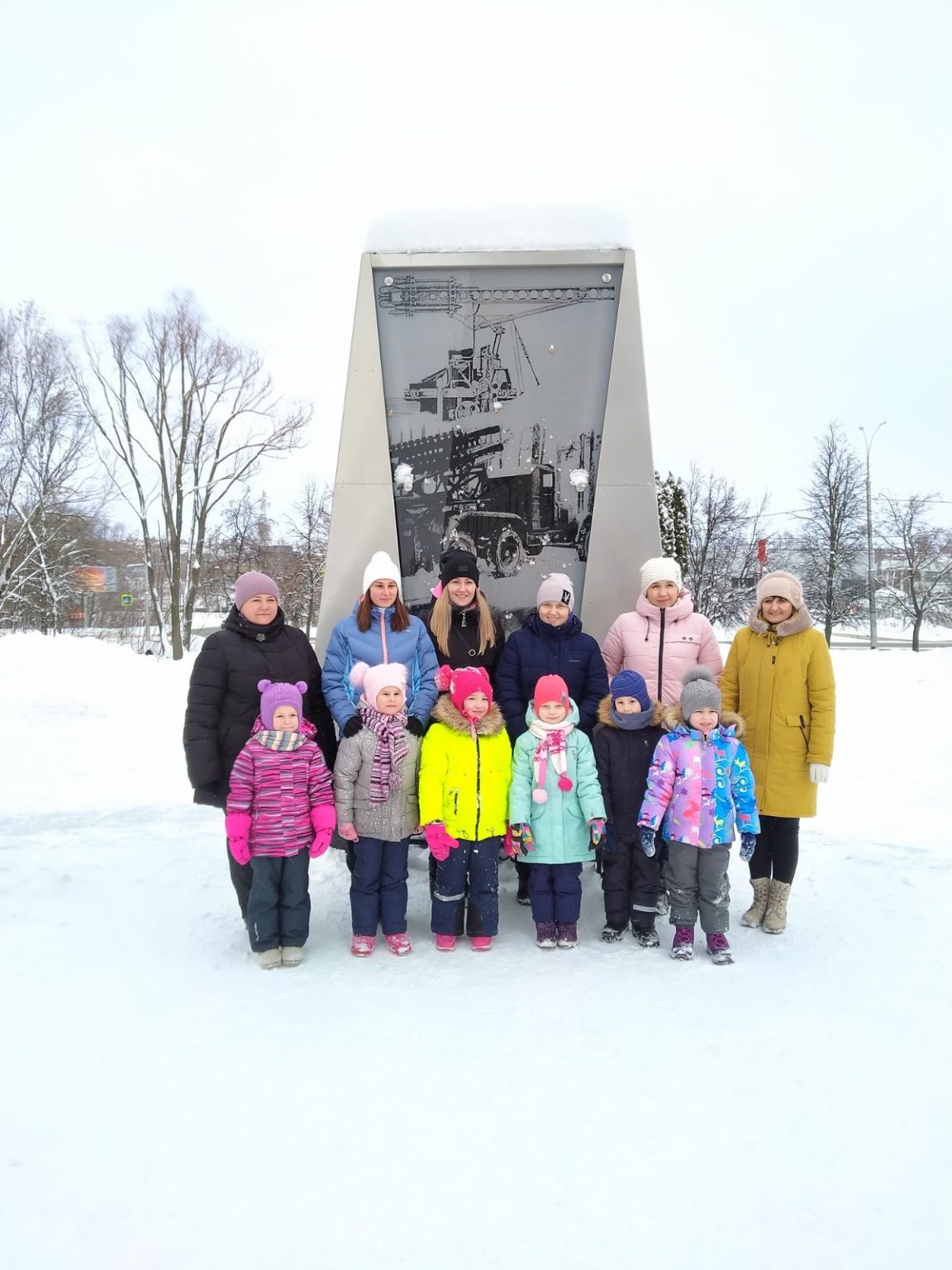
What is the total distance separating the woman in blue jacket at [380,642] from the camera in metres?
4.37

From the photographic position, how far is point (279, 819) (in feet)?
12.6

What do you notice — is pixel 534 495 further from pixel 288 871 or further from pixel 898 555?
pixel 898 555

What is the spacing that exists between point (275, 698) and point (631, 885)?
1.91 m

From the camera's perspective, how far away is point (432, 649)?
4457 millimetres

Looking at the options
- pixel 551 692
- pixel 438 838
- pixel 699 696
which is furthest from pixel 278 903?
pixel 699 696

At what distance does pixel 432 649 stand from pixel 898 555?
104 feet

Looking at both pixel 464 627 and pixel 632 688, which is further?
pixel 464 627

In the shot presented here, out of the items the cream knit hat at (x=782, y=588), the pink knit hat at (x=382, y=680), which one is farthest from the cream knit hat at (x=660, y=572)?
the pink knit hat at (x=382, y=680)

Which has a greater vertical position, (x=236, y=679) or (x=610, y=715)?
→ (x=236, y=679)

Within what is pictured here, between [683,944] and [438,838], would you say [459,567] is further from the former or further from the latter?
[683,944]

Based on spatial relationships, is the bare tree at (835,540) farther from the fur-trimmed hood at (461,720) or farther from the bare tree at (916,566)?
the fur-trimmed hood at (461,720)

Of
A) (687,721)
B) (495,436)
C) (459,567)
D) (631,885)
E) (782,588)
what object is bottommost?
(631,885)

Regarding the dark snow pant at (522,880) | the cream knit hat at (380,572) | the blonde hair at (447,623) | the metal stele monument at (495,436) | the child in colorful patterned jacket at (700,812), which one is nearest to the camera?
the child in colorful patterned jacket at (700,812)

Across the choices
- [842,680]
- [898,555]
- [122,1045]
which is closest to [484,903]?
[122,1045]
